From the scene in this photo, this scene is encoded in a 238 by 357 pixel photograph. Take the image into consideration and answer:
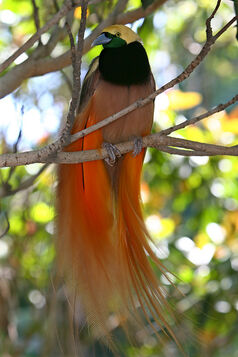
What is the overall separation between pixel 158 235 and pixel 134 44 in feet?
4.11

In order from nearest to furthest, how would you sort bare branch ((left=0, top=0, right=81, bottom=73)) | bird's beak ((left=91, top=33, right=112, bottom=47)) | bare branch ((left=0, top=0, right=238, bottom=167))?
bare branch ((left=0, top=0, right=238, bottom=167)) → bare branch ((left=0, top=0, right=81, bottom=73)) → bird's beak ((left=91, top=33, right=112, bottom=47))

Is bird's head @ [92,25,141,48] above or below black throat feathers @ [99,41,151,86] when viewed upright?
above

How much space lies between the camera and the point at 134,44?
190cm

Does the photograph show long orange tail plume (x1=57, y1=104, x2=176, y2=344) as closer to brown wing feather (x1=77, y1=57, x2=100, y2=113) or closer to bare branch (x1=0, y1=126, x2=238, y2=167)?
brown wing feather (x1=77, y1=57, x2=100, y2=113)

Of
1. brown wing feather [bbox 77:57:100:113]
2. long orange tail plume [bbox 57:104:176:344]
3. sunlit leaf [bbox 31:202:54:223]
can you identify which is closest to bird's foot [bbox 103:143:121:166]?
long orange tail plume [bbox 57:104:176:344]

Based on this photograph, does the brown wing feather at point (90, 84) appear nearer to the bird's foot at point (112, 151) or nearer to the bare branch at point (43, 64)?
the bare branch at point (43, 64)

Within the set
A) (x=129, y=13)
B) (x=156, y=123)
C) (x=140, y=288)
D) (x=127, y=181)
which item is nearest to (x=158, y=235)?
(x=156, y=123)

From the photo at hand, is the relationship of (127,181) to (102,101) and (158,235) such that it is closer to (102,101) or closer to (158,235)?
(102,101)

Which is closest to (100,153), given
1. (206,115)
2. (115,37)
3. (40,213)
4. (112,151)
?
(112,151)

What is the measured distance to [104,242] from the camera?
1840mm

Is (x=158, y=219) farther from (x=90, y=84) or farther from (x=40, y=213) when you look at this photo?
(x=90, y=84)

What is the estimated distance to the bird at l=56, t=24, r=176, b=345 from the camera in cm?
169

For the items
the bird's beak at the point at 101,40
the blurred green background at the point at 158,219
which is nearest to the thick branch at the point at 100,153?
the bird's beak at the point at 101,40

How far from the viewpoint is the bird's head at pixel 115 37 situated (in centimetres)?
181
